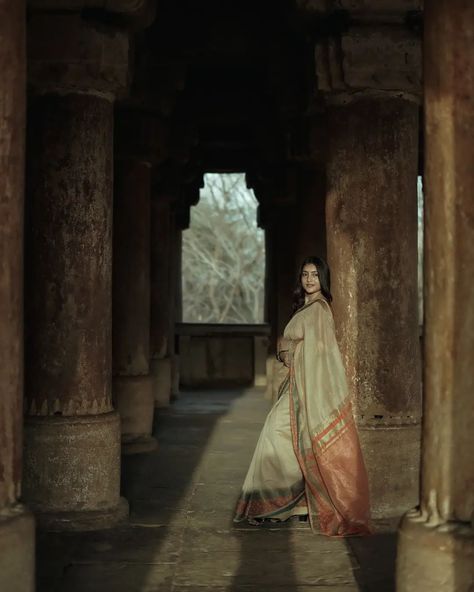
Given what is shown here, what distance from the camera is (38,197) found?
590 cm

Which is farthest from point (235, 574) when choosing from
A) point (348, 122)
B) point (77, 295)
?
point (348, 122)

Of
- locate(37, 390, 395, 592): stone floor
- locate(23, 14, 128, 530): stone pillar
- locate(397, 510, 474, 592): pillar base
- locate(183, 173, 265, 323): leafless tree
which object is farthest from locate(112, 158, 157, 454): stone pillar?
locate(183, 173, 265, 323): leafless tree

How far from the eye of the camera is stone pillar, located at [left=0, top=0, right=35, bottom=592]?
11.2ft

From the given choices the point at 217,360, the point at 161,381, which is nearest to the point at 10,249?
the point at 161,381

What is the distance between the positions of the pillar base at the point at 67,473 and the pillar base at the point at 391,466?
1.66 metres

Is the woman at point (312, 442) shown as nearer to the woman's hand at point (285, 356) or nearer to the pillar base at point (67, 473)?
the woman's hand at point (285, 356)

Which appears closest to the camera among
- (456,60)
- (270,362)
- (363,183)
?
(456,60)

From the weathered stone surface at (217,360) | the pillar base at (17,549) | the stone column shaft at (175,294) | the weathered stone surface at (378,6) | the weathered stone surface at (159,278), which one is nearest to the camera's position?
the pillar base at (17,549)

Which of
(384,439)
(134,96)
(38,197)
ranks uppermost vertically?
(134,96)

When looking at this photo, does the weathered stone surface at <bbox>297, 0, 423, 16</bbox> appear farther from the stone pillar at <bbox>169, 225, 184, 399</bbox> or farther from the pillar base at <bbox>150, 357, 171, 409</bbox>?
the stone pillar at <bbox>169, 225, 184, 399</bbox>

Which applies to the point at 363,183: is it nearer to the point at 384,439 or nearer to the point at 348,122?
the point at 348,122

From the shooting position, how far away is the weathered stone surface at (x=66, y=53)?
5859 mm

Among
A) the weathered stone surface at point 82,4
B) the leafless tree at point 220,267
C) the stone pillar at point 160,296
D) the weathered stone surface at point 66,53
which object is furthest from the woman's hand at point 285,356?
the leafless tree at point 220,267

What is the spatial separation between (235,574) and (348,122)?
3121 mm
